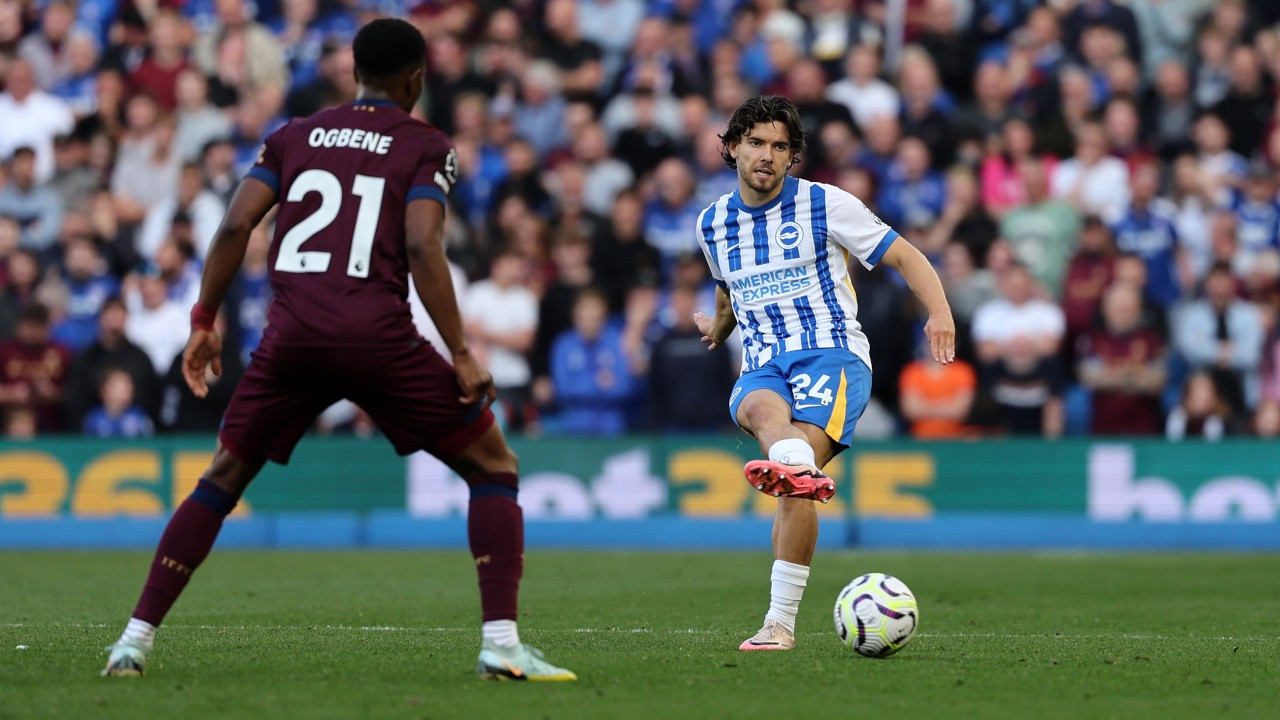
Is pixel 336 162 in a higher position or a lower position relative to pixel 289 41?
lower

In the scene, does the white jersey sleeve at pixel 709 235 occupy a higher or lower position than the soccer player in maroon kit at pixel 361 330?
higher

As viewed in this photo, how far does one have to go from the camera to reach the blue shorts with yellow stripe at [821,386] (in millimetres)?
8125

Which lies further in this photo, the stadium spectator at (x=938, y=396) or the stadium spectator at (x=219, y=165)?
the stadium spectator at (x=219, y=165)

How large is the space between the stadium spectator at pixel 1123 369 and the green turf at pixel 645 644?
257 cm

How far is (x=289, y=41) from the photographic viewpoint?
811 inches

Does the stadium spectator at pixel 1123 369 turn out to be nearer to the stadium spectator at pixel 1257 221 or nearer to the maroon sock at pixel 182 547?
the stadium spectator at pixel 1257 221

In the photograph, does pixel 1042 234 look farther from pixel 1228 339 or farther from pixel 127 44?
pixel 127 44

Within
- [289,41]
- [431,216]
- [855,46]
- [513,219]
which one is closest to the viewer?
[431,216]

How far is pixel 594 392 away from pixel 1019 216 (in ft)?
14.3

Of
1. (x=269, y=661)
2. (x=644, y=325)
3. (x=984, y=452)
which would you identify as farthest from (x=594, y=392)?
(x=269, y=661)

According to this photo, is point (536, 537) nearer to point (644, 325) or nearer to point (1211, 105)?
point (644, 325)

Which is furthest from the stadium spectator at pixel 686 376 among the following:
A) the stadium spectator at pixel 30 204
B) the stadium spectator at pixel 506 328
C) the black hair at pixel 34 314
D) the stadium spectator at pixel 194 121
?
the stadium spectator at pixel 30 204

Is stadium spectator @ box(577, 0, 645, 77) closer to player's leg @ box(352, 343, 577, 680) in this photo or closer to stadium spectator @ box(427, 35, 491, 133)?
stadium spectator @ box(427, 35, 491, 133)

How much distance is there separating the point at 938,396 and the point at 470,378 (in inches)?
410
